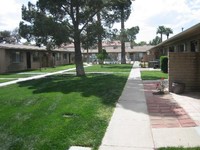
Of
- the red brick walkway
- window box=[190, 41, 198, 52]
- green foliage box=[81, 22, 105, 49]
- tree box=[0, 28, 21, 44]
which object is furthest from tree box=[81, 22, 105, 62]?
tree box=[0, 28, 21, 44]

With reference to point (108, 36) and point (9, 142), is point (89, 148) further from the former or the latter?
point (108, 36)

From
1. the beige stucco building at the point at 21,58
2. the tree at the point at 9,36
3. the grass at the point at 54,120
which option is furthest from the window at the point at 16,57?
the tree at the point at 9,36

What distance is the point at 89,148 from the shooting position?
4.53m

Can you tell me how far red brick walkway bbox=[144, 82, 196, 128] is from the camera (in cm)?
579

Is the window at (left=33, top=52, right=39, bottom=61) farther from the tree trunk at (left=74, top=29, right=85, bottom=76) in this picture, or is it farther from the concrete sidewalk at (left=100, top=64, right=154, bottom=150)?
the concrete sidewalk at (left=100, top=64, right=154, bottom=150)

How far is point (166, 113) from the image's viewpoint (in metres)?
6.77

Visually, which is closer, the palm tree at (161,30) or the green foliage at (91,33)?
the green foliage at (91,33)

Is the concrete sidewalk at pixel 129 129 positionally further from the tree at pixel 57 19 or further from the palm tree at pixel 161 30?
the palm tree at pixel 161 30

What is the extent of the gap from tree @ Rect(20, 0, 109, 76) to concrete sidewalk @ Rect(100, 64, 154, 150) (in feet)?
30.0

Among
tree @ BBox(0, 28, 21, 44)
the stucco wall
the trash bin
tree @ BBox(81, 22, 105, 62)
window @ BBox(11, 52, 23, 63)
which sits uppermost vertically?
tree @ BBox(0, 28, 21, 44)

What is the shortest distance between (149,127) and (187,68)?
5.13 m

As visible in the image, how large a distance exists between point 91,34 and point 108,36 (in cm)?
159

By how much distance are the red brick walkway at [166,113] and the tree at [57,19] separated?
8.78 metres

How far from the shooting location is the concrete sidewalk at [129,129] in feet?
15.1
